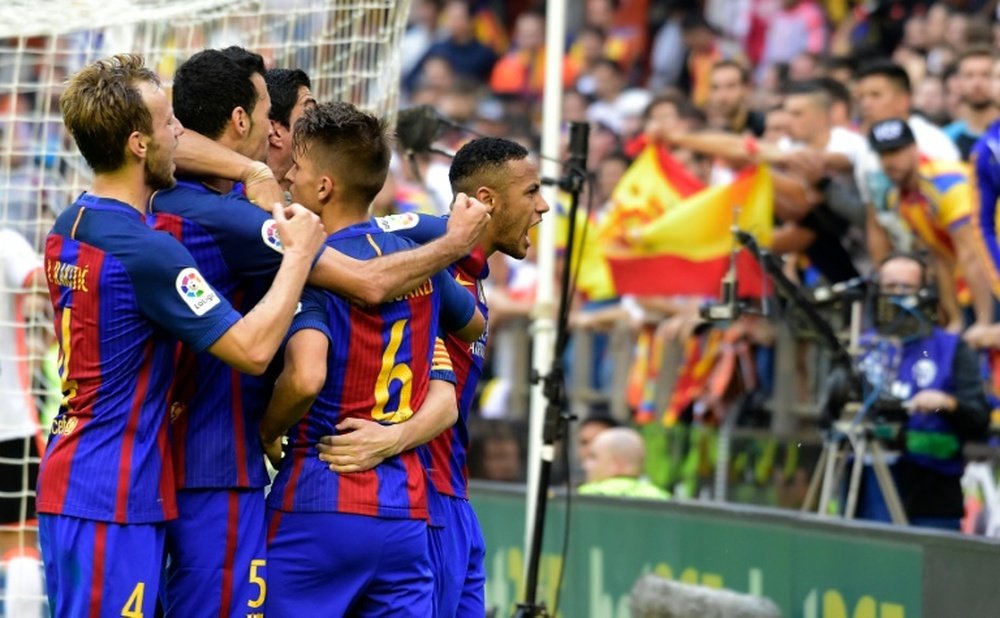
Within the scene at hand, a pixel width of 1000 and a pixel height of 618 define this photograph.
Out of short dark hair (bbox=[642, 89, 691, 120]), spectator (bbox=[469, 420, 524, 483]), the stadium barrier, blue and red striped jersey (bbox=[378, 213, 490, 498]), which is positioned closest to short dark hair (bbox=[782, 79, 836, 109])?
short dark hair (bbox=[642, 89, 691, 120])

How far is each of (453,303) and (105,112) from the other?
1.23m

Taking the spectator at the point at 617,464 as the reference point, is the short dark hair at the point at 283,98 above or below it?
above

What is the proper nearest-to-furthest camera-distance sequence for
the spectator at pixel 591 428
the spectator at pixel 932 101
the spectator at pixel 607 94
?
the spectator at pixel 932 101, the spectator at pixel 591 428, the spectator at pixel 607 94

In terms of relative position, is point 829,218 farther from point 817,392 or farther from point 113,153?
point 113,153

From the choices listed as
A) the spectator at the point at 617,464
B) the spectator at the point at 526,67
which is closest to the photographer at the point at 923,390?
the spectator at the point at 617,464

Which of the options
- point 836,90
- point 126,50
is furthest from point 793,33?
point 126,50

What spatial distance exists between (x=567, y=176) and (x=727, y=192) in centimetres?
247

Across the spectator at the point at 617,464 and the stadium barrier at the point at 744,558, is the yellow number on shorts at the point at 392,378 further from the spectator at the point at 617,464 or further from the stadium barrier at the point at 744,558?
the spectator at the point at 617,464

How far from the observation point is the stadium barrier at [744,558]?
265 inches

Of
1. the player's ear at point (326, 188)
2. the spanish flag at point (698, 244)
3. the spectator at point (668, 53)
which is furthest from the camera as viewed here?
the spectator at point (668, 53)

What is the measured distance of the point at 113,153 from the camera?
4.75m

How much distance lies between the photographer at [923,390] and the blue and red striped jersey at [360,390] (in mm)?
3726

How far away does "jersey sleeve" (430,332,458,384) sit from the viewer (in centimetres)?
523

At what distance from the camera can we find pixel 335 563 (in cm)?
480
